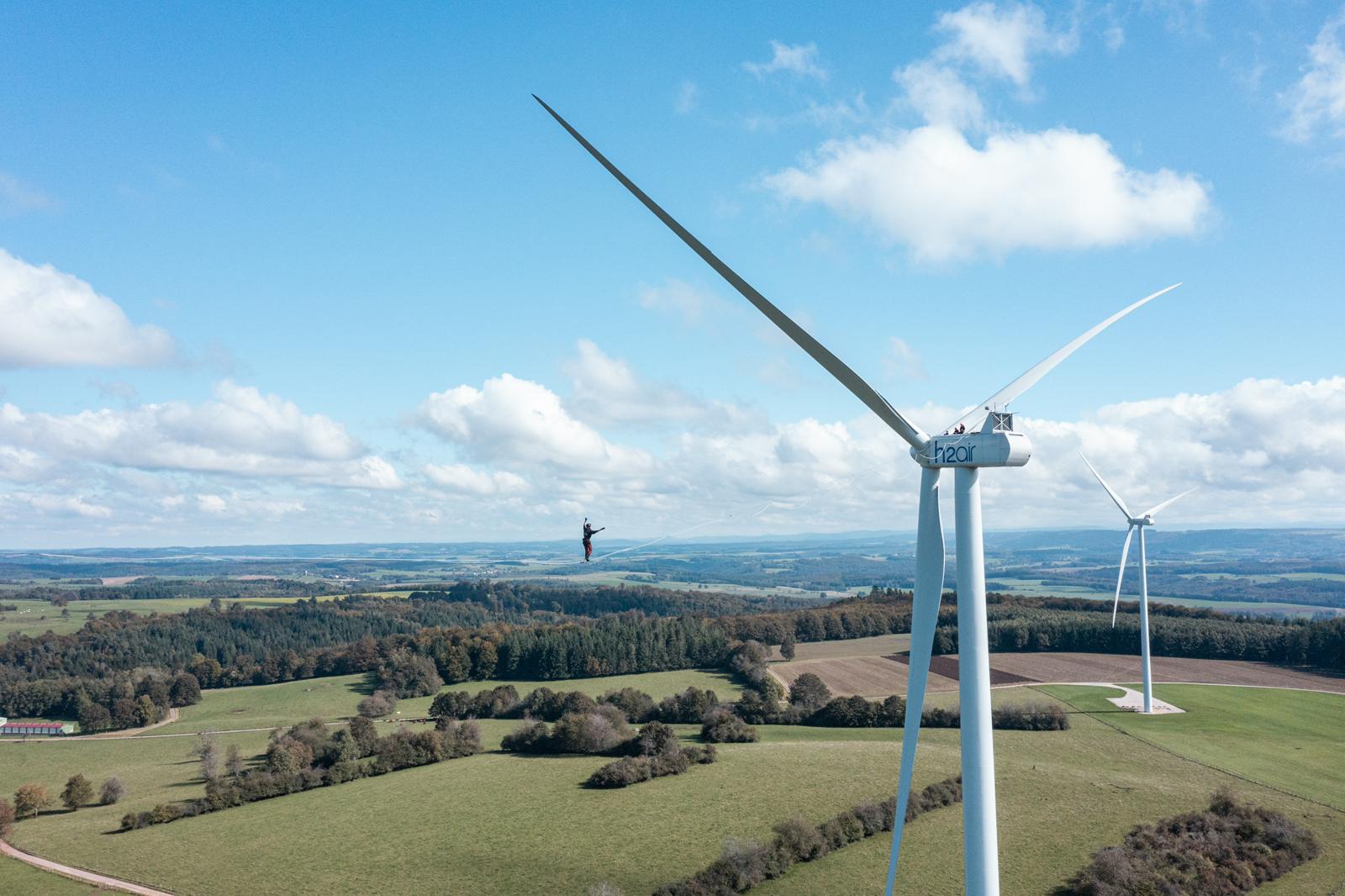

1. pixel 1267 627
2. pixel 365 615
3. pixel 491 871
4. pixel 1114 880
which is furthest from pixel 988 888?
pixel 365 615

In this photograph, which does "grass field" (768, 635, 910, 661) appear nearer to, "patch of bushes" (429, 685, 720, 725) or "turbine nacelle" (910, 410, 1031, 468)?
"patch of bushes" (429, 685, 720, 725)

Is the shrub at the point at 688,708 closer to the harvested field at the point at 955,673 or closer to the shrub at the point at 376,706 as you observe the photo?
the harvested field at the point at 955,673

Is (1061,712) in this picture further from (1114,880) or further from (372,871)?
(372,871)

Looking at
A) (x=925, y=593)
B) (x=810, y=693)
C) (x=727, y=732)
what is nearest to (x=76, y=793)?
(x=727, y=732)

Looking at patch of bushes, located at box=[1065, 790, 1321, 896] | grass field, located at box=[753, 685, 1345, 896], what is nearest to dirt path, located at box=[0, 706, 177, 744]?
grass field, located at box=[753, 685, 1345, 896]

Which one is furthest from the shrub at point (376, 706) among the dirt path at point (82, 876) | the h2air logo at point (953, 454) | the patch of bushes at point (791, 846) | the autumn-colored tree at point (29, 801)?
the h2air logo at point (953, 454)
